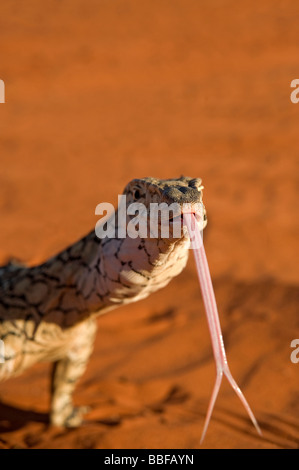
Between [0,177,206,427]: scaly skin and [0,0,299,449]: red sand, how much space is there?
57cm

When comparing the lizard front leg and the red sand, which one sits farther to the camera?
the red sand

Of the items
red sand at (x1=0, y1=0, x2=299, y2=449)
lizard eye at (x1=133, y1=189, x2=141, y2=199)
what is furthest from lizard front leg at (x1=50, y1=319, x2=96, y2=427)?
lizard eye at (x1=133, y1=189, x2=141, y2=199)

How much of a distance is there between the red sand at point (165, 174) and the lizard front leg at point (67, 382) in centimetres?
13

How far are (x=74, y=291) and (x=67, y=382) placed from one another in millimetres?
1125

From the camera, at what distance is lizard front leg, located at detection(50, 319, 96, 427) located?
4.07 meters

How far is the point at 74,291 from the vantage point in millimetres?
3436

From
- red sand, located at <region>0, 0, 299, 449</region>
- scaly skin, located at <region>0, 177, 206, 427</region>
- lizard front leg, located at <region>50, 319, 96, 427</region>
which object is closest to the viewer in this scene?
scaly skin, located at <region>0, 177, 206, 427</region>

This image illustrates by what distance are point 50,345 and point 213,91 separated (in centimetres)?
1241

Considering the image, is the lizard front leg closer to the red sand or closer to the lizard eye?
the red sand

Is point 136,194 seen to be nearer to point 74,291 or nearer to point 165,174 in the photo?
point 74,291

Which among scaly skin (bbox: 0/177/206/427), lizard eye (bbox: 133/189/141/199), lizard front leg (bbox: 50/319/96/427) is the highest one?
lizard eye (bbox: 133/189/141/199)

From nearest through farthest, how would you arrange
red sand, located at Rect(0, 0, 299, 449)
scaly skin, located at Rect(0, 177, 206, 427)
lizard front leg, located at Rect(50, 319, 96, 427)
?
1. scaly skin, located at Rect(0, 177, 206, 427)
2. lizard front leg, located at Rect(50, 319, 96, 427)
3. red sand, located at Rect(0, 0, 299, 449)

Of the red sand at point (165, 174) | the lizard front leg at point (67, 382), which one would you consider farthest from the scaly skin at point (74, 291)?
the red sand at point (165, 174)
